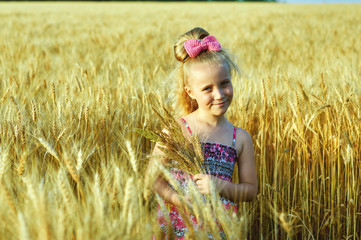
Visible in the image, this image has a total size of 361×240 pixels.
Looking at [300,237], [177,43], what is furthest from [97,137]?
[300,237]

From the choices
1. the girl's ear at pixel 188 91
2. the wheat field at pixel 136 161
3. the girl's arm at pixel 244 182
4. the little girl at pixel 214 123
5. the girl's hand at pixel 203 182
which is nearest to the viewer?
the wheat field at pixel 136 161

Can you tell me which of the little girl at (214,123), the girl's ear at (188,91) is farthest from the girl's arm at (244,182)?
the girl's ear at (188,91)

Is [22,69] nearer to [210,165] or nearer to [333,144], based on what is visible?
[210,165]

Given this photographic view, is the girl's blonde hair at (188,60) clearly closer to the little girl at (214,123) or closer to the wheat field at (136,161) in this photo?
the little girl at (214,123)

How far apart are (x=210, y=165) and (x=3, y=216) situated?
77 centimetres

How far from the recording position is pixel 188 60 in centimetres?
142

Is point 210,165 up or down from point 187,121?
down

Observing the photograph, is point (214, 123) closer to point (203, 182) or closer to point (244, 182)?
point (244, 182)

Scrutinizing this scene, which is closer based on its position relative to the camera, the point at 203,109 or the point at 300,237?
the point at 203,109

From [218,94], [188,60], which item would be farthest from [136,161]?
[188,60]

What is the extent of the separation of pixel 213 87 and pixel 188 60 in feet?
0.54

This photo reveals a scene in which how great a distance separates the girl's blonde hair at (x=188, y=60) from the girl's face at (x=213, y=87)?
33 mm

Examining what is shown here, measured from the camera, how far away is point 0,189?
28.5 inches

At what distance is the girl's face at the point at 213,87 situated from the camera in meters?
1.33
